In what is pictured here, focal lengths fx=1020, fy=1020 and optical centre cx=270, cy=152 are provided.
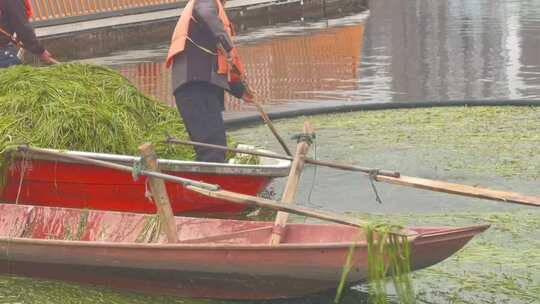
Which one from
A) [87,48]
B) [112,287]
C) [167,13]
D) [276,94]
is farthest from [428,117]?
[167,13]

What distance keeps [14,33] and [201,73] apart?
105 inches

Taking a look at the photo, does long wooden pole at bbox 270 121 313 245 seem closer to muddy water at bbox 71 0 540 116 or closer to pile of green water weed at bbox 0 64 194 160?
pile of green water weed at bbox 0 64 194 160

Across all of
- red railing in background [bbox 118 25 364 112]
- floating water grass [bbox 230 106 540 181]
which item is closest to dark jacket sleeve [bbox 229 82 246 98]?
floating water grass [bbox 230 106 540 181]

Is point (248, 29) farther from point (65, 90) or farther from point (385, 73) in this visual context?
point (65, 90)

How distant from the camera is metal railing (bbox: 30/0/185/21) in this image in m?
19.4

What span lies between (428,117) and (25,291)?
622cm

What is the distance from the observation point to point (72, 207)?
7824 millimetres

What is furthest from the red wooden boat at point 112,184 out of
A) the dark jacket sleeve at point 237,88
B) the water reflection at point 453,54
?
the water reflection at point 453,54

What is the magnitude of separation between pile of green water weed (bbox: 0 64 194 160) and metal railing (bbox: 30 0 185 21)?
1102 centimetres

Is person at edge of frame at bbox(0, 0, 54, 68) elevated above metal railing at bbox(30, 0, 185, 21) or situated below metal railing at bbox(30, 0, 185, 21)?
above

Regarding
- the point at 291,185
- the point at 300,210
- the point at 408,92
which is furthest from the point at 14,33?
the point at 408,92

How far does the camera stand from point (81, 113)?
7875 millimetres

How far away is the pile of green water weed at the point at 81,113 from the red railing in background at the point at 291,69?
12.9ft

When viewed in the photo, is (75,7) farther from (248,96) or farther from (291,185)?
(291,185)
